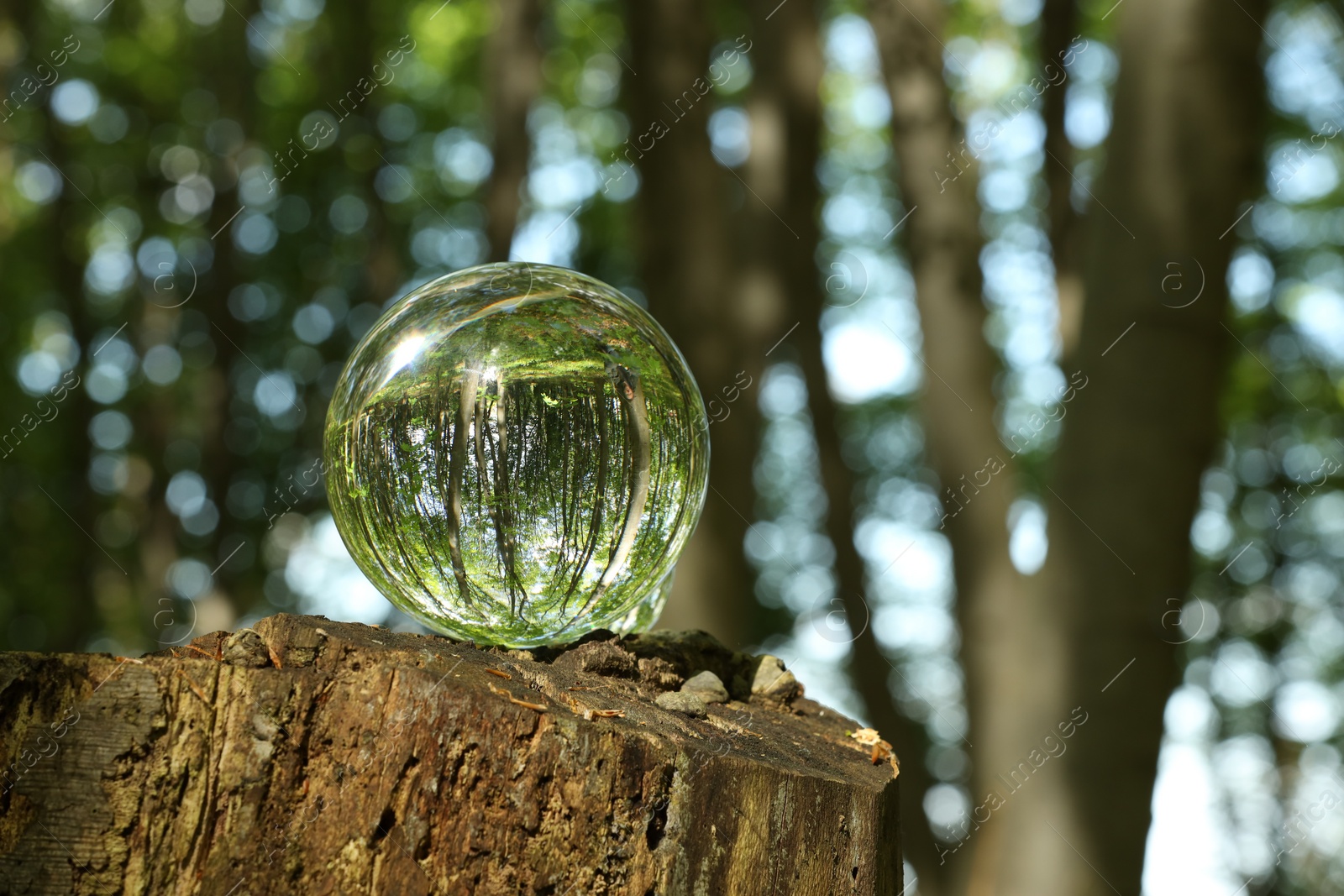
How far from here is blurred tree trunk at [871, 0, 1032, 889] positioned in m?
5.01

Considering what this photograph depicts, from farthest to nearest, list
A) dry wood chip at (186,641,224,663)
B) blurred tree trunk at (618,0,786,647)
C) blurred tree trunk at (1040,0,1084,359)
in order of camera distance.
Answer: blurred tree trunk at (1040,0,1084,359), blurred tree trunk at (618,0,786,647), dry wood chip at (186,641,224,663)

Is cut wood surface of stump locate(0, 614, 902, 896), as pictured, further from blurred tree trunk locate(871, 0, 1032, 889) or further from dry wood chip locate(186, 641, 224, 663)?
blurred tree trunk locate(871, 0, 1032, 889)

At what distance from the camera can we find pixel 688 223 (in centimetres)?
685

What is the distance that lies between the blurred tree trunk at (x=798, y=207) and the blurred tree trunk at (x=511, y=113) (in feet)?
5.42

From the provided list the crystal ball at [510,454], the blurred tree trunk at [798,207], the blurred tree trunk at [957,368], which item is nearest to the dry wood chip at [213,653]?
the crystal ball at [510,454]

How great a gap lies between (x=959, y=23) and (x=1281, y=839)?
13.2 metres

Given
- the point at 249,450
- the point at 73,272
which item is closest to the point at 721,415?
the point at 73,272

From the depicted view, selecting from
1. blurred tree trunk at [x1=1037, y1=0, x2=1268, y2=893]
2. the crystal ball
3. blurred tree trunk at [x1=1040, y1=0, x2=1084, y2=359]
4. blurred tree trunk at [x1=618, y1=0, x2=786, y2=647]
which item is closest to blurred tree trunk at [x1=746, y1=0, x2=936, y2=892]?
blurred tree trunk at [x1=618, y1=0, x2=786, y2=647]

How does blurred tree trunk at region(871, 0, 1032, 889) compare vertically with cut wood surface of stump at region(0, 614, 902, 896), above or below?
below

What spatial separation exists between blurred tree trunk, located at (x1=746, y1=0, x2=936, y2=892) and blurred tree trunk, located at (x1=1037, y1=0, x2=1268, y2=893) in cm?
333

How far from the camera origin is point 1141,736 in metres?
3.71

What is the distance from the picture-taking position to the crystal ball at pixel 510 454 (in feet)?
6.93

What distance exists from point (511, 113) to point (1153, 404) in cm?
556

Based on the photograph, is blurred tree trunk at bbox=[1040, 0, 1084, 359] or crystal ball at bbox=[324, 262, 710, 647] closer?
crystal ball at bbox=[324, 262, 710, 647]
